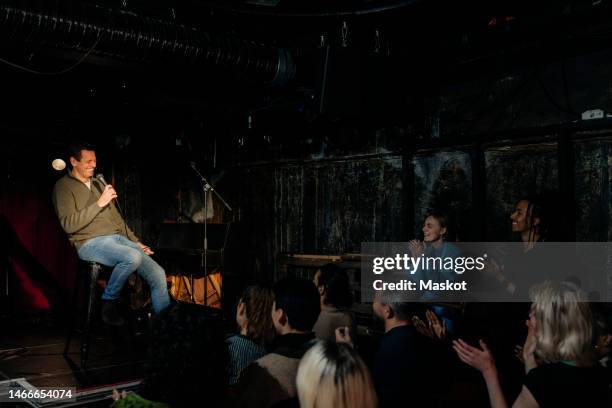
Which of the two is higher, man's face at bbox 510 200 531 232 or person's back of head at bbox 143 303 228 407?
man's face at bbox 510 200 531 232

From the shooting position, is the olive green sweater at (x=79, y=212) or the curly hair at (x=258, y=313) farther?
the olive green sweater at (x=79, y=212)

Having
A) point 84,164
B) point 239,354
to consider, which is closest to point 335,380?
point 239,354

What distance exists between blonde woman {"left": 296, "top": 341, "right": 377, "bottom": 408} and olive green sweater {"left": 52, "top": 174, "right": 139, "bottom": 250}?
10.4ft

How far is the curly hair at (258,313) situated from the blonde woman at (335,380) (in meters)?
1.56

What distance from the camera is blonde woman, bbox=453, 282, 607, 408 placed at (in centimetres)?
198

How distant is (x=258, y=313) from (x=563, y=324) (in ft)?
5.54

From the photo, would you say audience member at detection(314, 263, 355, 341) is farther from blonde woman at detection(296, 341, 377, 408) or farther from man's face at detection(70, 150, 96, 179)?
man's face at detection(70, 150, 96, 179)

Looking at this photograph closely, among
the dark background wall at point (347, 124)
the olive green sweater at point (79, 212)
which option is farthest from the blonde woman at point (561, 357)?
the olive green sweater at point (79, 212)

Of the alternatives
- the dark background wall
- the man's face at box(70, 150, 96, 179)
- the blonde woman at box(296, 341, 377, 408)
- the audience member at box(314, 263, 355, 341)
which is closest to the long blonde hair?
the blonde woman at box(296, 341, 377, 408)

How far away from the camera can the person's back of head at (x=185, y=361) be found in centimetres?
176

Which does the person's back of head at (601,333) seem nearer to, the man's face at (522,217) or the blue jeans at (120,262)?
the man's face at (522,217)

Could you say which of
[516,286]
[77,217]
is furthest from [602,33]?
[77,217]

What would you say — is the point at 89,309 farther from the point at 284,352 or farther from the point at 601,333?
the point at 601,333

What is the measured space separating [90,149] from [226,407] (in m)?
3.26
